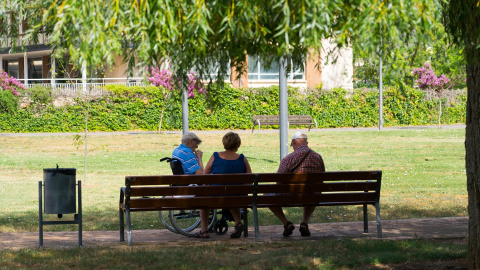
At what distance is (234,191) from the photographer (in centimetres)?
809

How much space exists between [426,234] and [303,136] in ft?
5.99

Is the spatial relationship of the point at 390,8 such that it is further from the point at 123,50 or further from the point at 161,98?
the point at 161,98

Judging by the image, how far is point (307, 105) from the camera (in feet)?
125

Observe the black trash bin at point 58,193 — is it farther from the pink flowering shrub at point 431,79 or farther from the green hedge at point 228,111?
the pink flowering shrub at point 431,79

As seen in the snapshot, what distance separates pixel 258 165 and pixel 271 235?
37.1ft

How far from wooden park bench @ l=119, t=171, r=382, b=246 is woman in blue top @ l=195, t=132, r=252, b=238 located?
21 cm

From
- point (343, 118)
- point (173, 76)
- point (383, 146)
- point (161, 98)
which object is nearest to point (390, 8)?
point (173, 76)

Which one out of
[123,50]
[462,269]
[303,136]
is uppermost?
[123,50]

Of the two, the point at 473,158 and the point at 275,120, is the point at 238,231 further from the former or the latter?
the point at 275,120

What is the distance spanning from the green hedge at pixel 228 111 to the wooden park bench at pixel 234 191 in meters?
25.5

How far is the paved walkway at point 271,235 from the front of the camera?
319 inches

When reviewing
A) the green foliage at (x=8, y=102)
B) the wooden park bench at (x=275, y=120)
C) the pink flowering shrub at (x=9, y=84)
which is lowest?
the wooden park bench at (x=275, y=120)

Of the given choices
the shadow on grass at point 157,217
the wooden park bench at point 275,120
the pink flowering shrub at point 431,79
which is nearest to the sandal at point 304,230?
the shadow on grass at point 157,217

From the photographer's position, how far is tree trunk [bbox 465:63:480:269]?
6.20 metres
